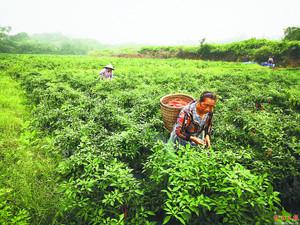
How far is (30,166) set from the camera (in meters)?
3.56

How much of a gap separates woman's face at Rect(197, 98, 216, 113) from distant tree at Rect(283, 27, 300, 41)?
93.7ft

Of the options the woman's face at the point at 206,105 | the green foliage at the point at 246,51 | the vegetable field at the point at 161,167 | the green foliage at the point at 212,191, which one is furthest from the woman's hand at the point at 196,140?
the green foliage at the point at 246,51

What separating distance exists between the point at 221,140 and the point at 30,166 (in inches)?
136

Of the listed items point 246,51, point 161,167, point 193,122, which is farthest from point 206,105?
point 246,51

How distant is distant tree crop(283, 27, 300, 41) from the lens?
24.6 metres

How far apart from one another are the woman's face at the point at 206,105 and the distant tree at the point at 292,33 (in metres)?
28.6

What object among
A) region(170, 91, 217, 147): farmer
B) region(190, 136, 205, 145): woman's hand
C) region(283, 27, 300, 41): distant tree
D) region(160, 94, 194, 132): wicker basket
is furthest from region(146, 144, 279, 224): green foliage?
region(283, 27, 300, 41): distant tree

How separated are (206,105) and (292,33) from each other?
99.3 feet

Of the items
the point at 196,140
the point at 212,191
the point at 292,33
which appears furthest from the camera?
the point at 292,33

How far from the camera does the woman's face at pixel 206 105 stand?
297 cm

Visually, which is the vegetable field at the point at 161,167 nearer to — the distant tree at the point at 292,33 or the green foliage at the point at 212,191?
the green foliage at the point at 212,191

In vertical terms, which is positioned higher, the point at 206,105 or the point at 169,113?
the point at 206,105

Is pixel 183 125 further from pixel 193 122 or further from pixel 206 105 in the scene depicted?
pixel 206 105

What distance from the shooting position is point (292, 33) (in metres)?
25.8
